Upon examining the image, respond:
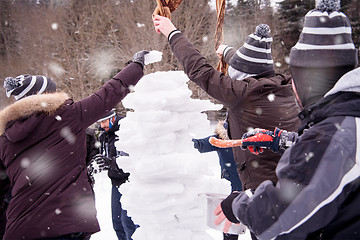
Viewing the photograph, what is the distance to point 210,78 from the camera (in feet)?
7.35

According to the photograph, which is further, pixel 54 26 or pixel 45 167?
pixel 54 26

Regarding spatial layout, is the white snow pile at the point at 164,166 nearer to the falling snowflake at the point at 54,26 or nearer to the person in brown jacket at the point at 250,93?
the person in brown jacket at the point at 250,93

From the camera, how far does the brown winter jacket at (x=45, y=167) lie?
2088mm

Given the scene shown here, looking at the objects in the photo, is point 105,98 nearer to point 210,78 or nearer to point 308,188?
point 210,78

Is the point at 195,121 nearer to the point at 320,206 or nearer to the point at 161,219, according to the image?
the point at 161,219

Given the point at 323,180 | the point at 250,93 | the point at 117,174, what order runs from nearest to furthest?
Answer: the point at 323,180, the point at 250,93, the point at 117,174

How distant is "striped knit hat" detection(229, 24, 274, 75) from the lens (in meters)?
2.45

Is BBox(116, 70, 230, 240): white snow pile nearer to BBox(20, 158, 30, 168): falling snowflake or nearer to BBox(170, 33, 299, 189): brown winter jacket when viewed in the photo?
BBox(170, 33, 299, 189): brown winter jacket

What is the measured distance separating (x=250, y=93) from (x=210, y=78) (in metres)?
0.31

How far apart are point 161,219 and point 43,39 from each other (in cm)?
1374

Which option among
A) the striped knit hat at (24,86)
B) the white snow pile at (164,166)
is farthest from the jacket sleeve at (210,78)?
the striped knit hat at (24,86)

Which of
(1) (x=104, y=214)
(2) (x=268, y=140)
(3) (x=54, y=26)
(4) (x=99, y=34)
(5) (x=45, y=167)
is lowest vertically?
(1) (x=104, y=214)

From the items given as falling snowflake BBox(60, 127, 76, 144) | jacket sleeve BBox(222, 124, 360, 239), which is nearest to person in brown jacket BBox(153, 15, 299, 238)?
falling snowflake BBox(60, 127, 76, 144)

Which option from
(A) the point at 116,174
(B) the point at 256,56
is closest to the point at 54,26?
(A) the point at 116,174
